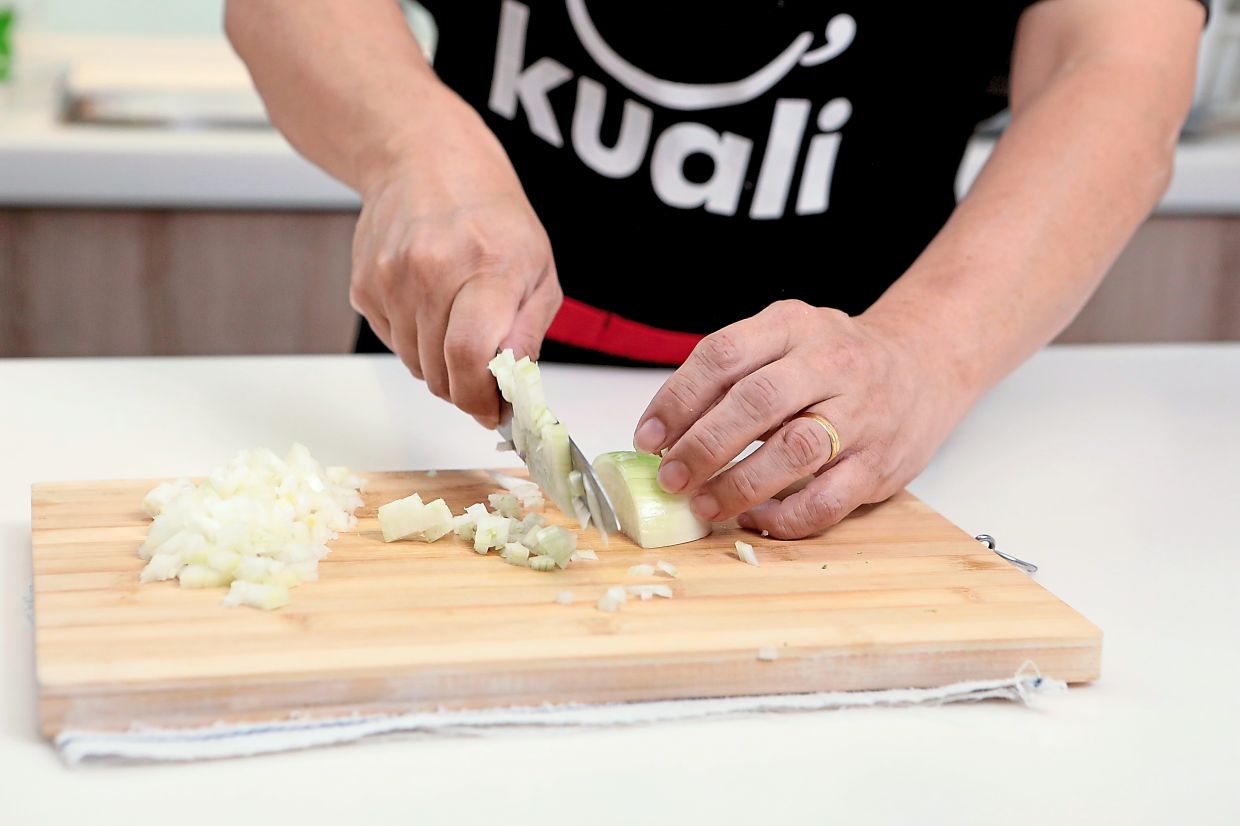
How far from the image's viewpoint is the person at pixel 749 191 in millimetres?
982

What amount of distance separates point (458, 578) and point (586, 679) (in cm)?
15

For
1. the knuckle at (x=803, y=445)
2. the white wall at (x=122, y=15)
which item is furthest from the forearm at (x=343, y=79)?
the white wall at (x=122, y=15)

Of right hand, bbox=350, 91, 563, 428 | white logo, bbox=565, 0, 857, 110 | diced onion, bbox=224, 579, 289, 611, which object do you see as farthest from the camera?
white logo, bbox=565, 0, 857, 110

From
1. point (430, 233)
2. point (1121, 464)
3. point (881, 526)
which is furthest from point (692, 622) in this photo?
point (1121, 464)

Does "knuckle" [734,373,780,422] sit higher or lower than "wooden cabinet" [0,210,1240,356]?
higher

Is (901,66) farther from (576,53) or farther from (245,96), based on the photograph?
(245,96)

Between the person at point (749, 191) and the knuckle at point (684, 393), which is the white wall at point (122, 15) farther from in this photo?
the knuckle at point (684, 393)

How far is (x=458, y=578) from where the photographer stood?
2.83ft

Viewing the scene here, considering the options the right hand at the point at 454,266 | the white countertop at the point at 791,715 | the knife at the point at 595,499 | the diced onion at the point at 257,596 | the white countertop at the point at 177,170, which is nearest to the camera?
the white countertop at the point at 791,715

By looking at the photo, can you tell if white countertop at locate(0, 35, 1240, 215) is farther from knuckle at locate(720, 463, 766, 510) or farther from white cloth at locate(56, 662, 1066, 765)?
white cloth at locate(56, 662, 1066, 765)

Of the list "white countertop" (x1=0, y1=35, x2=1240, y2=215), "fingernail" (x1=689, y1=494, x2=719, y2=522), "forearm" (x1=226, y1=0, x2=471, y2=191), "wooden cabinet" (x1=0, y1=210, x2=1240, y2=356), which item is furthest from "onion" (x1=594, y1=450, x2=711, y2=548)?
"wooden cabinet" (x1=0, y1=210, x2=1240, y2=356)

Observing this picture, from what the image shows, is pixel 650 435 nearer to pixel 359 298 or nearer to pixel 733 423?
pixel 733 423

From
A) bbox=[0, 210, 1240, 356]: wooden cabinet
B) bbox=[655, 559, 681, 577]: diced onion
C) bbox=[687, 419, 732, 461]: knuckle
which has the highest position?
bbox=[687, 419, 732, 461]: knuckle

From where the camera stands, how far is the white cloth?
68 centimetres
